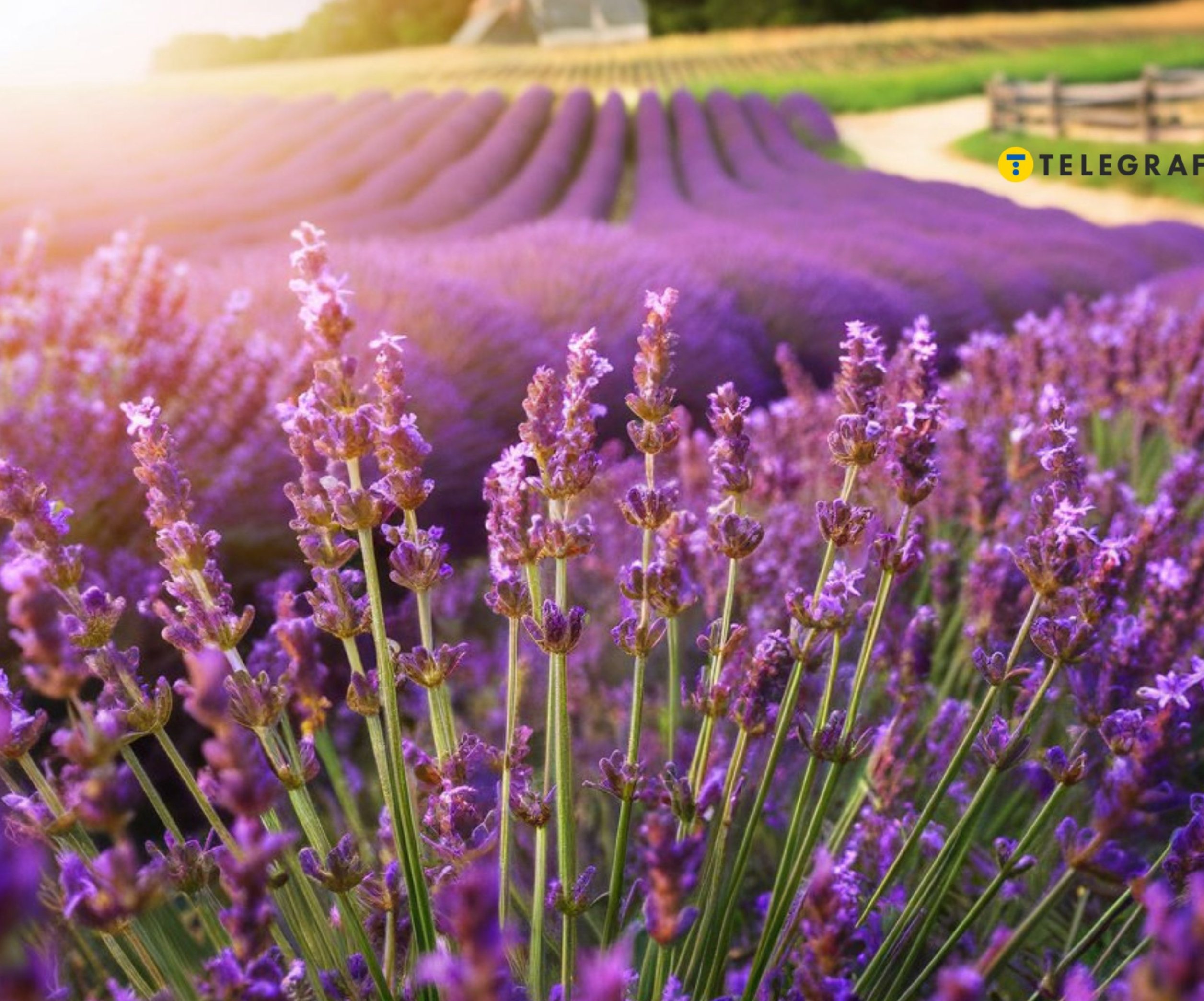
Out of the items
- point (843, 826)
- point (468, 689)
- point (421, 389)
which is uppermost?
point (421, 389)

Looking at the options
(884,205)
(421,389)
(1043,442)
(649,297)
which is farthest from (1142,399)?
(884,205)

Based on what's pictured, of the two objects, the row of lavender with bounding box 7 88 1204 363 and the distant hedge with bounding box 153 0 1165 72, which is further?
the distant hedge with bounding box 153 0 1165 72

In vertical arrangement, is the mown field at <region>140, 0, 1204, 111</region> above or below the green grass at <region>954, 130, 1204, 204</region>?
above

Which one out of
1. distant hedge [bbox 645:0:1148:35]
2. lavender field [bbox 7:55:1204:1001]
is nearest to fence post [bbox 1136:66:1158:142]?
distant hedge [bbox 645:0:1148:35]

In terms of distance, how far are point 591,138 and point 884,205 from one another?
3.50 m

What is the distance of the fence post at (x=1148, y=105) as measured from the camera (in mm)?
9859

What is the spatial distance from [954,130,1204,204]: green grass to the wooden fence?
0.22m

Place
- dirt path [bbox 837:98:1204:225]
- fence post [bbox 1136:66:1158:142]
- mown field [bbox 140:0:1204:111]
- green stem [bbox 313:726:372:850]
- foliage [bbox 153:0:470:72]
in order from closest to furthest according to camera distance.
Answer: green stem [bbox 313:726:372:850], foliage [bbox 153:0:470:72], mown field [bbox 140:0:1204:111], dirt path [bbox 837:98:1204:225], fence post [bbox 1136:66:1158:142]

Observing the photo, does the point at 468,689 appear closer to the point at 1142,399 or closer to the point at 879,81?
the point at 1142,399

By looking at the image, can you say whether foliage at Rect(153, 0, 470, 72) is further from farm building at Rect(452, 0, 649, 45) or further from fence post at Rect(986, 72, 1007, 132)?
fence post at Rect(986, 72, 1007, 132)

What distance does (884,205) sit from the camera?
6.08 meters

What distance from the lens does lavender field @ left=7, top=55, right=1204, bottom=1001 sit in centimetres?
57

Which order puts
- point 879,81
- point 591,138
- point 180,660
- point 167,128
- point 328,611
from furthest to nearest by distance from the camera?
point 879,81 → point 591,138 → point 167,128 → point 180,660 → point 328,611

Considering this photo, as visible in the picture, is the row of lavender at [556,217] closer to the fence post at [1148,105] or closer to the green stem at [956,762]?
the green stem at [956,762]
